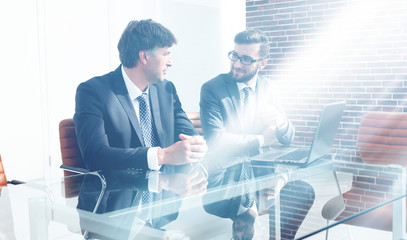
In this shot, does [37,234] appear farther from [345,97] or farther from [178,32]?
[178,32]

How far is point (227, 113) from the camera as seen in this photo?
272 cm

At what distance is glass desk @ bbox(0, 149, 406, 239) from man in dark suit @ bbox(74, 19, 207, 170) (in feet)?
0.28

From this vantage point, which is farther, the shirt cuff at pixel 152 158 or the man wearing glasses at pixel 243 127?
the shirt cuff at pixel 152 158

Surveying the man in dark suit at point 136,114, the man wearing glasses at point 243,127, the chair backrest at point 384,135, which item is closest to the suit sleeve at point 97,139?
the man in dark suit at point 136,114

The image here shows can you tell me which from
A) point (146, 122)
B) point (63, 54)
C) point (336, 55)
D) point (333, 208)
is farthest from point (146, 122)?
point (336, 55)

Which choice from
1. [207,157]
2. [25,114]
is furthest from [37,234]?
[25,114]

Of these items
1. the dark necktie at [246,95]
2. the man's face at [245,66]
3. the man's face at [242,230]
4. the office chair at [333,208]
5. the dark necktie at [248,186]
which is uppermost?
the man's face at [245,66]

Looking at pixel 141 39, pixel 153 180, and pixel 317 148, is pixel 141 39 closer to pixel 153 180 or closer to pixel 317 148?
pixel 153 180

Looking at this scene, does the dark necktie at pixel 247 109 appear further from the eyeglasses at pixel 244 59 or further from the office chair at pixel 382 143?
the office chair at pixel 382 143

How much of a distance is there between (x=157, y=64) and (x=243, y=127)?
2.40 feet

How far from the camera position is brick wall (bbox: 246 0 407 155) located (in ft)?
13.0

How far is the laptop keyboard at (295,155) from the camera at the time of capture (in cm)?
204

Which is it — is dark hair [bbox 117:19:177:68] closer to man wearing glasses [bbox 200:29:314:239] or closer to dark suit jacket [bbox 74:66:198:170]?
dark suit jacket [bbox 74:66:198:170]

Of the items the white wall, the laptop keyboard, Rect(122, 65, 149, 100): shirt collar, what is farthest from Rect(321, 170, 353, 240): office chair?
the white wall
